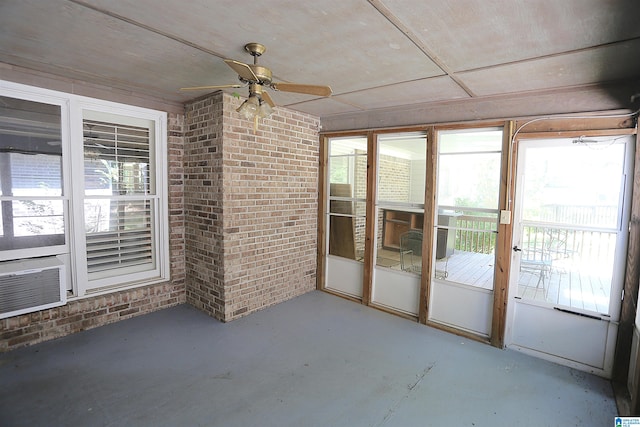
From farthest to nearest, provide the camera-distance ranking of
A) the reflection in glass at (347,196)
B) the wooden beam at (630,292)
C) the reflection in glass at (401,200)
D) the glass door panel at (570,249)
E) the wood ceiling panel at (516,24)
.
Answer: the reflection in glass at (347,196), the reflection in glass at (401,200), the glass door panel at (570,249), the wooden beam at (630,292), the wood ceiling panel at (516,24)

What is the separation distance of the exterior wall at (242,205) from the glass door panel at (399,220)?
3.81ft

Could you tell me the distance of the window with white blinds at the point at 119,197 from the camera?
355 cm

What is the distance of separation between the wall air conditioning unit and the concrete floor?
0.43m

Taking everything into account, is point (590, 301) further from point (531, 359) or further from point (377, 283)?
point (377, 283)

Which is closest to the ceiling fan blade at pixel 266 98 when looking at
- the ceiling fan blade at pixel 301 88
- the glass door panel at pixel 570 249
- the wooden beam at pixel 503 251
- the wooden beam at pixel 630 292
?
the ceiling fan blade at pixel 301 88


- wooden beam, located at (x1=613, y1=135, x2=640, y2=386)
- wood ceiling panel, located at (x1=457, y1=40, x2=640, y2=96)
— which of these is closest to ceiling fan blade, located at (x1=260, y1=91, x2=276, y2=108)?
wood ceiling panel, located at (x1=457, y1=40, x2=640, y2=96)

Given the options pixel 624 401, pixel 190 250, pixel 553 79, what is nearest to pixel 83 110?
pixel 190 250

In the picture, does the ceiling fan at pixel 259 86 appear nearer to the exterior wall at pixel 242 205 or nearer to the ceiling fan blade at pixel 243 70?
the ceiling fan blade at pixel 243 70

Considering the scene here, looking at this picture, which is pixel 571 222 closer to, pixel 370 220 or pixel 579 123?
pixel 579 123

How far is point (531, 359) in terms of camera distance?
10.5ft

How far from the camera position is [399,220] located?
426 centimetres

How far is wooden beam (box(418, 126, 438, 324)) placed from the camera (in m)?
3.83

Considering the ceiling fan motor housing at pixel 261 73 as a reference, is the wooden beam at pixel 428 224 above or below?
below

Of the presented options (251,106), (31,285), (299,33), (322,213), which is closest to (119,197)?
(31,285)
